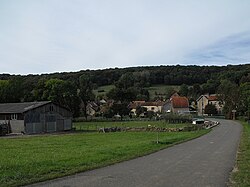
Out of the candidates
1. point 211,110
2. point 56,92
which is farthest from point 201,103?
point 56,92

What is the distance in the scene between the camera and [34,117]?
56.7 m

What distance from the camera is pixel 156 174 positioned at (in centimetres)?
1251

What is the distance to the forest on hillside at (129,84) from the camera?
87725 mm

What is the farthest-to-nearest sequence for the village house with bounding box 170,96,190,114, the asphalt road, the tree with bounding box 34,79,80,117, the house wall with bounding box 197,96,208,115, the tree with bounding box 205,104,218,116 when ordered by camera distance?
the house wall with bounding box 197,96,208,115 → the village house with bounding box 170,96,190,114 → the tree with bounding box 205,104,218,116 → the tree with bounding box 34,79,80,117 → the asphalt road

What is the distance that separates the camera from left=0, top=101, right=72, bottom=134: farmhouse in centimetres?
5522

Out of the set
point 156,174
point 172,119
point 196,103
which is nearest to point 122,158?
point 156,174

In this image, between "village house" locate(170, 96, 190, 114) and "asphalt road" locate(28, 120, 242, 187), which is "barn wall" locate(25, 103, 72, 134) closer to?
"asphalt road" locate(28, 120, 242, 187)

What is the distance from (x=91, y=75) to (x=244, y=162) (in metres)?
159

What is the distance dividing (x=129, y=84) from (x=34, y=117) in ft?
298

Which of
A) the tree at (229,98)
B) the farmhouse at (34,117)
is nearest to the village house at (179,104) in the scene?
the tree at (229,98)

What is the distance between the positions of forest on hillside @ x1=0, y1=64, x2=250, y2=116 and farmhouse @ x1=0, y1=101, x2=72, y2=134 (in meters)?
23.0

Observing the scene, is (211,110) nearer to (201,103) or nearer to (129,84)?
(201,103)

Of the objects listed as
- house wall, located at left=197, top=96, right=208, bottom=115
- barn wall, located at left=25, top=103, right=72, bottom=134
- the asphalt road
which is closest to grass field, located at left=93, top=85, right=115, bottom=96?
house wall, located at left=197, top=96, right=208, bottom=115

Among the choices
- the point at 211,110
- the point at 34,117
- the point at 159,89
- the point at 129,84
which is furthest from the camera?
the point at 159,89
